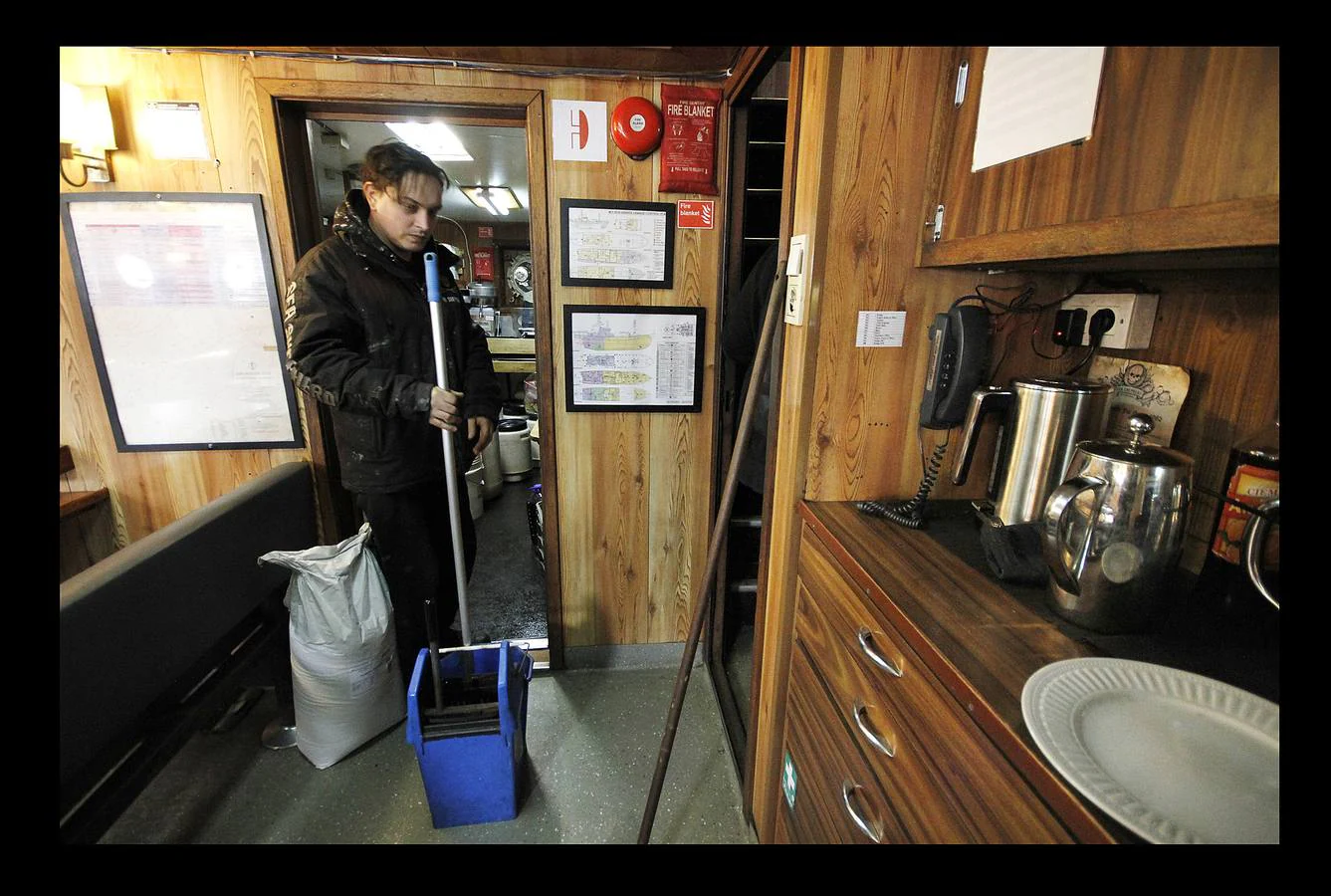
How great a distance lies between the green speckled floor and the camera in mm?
1415

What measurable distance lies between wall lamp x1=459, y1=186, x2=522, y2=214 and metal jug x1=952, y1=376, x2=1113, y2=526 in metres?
5.15

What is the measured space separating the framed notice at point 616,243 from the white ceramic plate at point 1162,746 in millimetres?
1579

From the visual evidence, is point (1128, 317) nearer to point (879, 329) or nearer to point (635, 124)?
point (879, 329)

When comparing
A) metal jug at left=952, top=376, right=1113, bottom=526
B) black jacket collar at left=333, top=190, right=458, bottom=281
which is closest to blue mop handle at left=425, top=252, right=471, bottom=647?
black jacket collar at left=333, top=190, right=458, bottom=281

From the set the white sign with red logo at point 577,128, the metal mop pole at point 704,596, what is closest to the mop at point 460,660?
the metal mop pole at point 704,596

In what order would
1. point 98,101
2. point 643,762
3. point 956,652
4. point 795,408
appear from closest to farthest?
point 956,652, point 795,408, point 98,101, point 643,762

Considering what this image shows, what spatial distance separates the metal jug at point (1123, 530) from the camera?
2.10 feet

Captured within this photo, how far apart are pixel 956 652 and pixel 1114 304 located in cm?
74

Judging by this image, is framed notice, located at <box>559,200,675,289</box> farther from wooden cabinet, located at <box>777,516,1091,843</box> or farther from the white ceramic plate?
the white ceramic plate

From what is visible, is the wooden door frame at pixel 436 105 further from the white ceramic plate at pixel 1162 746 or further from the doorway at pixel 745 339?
the white ceramic plate at pixel 1162 746

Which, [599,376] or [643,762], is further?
[599,376]
